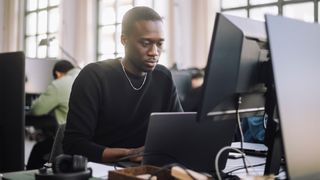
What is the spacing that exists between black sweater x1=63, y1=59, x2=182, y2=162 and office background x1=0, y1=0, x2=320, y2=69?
0.38 metres

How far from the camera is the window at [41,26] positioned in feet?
22.0

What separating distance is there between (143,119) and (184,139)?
24.7 inches

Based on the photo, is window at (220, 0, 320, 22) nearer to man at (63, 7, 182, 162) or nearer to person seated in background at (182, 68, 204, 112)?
person seated in background at (182, 68, 204, 112)

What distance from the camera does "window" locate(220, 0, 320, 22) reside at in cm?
399

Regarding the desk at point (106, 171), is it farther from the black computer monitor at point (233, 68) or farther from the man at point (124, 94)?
the man at point (124, 94)

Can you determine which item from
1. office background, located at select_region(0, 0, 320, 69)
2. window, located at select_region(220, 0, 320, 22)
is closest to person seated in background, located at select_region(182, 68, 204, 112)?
office background, located at select_region(0, 0, 320, 69)

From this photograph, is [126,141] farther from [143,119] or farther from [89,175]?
[89,175]

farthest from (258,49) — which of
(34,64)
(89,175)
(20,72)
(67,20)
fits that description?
(67,20)

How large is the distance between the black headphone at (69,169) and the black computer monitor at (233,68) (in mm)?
292

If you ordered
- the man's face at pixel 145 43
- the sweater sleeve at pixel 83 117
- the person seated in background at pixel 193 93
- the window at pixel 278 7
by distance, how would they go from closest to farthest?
the sweater sleeve at pixel 83 117, the man's face at pixel 145 43, the person seated in background at pixel 193 93, the window at pixel 278 7

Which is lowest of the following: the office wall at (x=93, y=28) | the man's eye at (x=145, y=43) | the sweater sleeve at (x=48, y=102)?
the sweater sleeve at (x=48, y=102)

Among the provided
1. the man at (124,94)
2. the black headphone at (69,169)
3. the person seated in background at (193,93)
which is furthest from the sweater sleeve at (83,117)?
the person seated in background at (193,93)

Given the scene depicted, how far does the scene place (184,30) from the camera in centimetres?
463

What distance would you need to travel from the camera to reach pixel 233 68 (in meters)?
1.05
